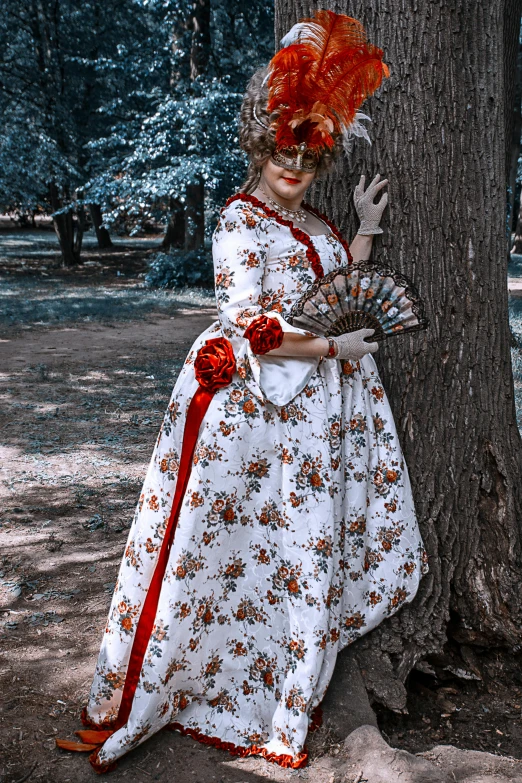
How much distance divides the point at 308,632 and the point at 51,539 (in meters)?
1.99

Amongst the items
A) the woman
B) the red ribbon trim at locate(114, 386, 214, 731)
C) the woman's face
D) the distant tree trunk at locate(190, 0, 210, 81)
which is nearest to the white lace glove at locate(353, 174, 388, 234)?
the woman

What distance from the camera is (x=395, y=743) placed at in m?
2.53

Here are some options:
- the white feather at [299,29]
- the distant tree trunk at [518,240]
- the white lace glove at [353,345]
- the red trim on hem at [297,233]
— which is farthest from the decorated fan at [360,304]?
the distant tree trunk at [518,240]

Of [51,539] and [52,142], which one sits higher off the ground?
[52,142]

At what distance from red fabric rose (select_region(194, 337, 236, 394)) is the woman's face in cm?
50

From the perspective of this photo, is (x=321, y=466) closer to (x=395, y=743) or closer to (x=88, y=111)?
(x=395, y=743)

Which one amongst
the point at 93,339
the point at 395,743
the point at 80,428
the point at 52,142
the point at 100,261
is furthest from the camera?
the point at 100,261

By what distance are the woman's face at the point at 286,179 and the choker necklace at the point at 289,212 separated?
0.11ft

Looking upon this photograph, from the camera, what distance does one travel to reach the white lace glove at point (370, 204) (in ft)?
8.39

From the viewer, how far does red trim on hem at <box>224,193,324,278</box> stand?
2346 mm

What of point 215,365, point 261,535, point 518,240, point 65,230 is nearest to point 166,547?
point 261,535

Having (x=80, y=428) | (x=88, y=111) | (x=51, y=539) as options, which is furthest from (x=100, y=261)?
(x=51, y=539)

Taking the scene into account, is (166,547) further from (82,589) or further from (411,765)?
(82,589)

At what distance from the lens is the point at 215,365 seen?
228cm
